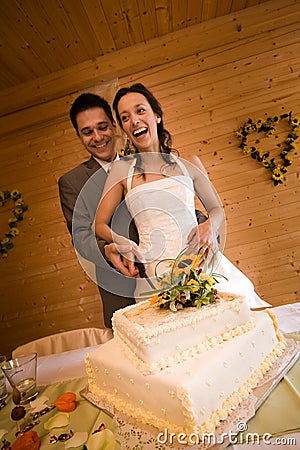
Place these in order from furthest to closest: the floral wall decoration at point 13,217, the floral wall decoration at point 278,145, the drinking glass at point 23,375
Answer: the floral wall decoration at point 13,217 < the floral wall decoration at point 278,145 < the drinking glass at point 23,375

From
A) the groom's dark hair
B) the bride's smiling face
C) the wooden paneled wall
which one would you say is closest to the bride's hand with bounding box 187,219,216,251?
the bride's smiling face

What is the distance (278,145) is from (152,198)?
157 cm

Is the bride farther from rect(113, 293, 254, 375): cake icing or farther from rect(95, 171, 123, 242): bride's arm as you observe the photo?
rect(113, 293, 254, 375): cake icing

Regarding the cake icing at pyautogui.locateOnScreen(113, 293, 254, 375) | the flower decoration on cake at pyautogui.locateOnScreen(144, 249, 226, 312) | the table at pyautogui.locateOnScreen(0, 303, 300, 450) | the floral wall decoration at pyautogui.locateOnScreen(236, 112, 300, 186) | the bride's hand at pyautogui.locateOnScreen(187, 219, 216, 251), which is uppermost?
the floral wall decoration at pyautogui.locateOnScreen(236, 112, 300, 186)

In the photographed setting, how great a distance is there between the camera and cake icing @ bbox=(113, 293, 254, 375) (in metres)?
0.81

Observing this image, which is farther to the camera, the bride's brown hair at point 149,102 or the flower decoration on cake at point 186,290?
the bride's brown hair at point 149,102

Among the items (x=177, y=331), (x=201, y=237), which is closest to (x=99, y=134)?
(x=201, y=237)

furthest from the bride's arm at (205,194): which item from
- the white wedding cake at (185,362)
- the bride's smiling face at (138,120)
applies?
the white wedding cake at (185,362)

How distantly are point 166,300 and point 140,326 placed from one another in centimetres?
13

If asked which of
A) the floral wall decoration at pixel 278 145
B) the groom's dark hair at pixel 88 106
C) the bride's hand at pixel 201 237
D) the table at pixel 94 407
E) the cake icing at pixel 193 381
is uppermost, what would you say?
the groom's dark hair at pixel 88 106

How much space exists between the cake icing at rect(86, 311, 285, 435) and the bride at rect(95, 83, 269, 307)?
62 centimetres

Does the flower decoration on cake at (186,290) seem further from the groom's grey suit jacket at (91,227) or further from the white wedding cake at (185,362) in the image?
the groom's grey suit jacket at (91,227)

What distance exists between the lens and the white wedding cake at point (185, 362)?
726 mm

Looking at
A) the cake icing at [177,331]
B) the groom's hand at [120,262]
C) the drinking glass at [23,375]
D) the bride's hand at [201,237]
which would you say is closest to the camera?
the cake icing at [177,331]
